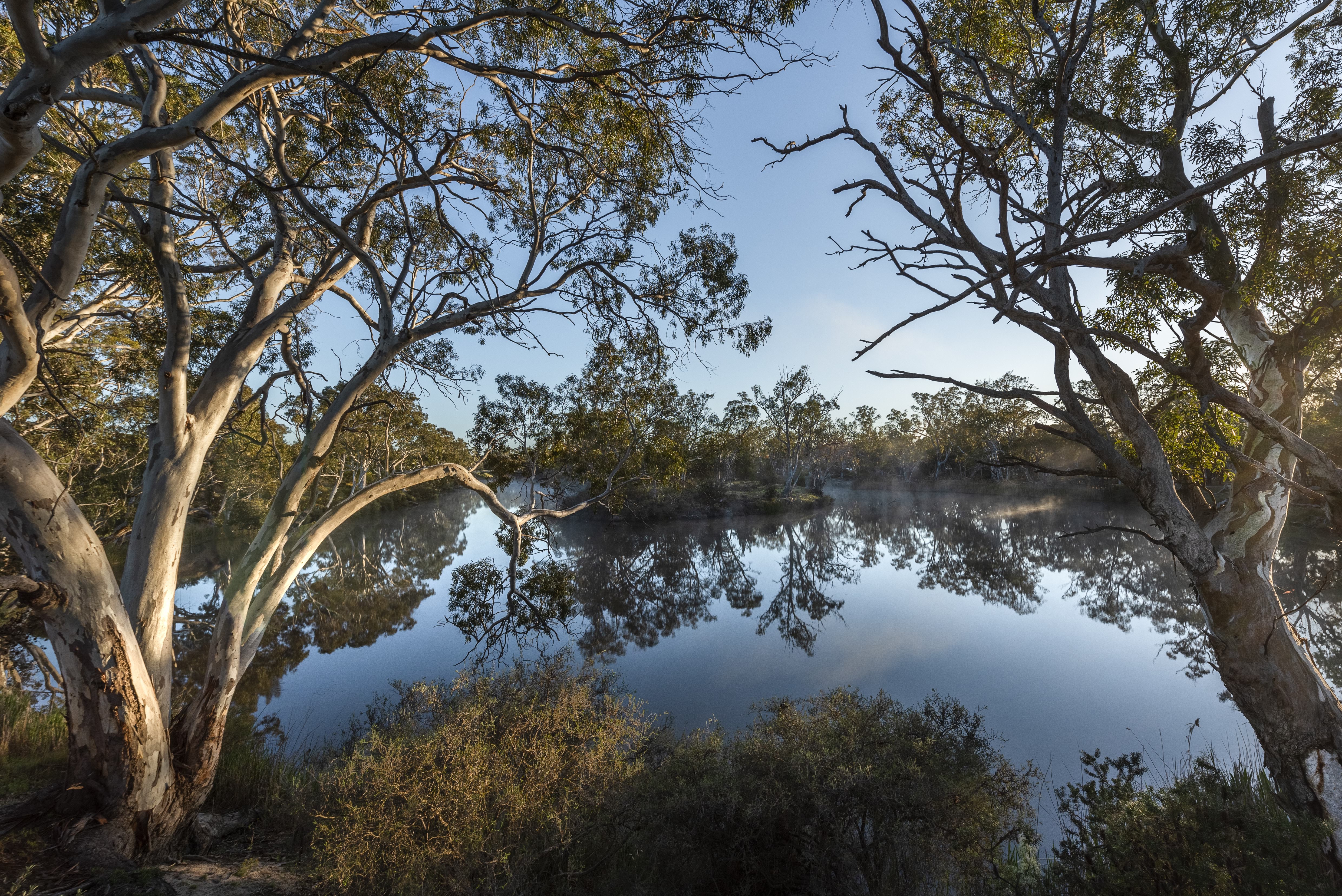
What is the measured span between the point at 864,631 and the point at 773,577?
3976 mm

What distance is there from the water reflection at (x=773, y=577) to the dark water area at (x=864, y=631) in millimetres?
71

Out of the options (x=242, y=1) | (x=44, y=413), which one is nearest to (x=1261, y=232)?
(x=242, y=1)

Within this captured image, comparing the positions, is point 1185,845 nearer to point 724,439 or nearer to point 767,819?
point 767,819

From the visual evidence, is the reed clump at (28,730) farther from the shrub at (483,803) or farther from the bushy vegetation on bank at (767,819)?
the shrub at (483,803)

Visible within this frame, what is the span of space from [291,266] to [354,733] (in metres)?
4.83

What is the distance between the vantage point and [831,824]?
290 cm

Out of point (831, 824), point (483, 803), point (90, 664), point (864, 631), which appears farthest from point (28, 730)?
point (864, 631)

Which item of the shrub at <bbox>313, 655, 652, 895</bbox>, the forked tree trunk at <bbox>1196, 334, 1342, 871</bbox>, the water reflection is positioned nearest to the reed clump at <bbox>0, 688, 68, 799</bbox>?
the water reflection

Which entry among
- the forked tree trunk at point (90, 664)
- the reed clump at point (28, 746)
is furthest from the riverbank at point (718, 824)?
the reed clump at point (28, 746)

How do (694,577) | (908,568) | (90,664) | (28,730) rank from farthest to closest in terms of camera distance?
(908,568)
(694,577)
(28,730)
(90,664)

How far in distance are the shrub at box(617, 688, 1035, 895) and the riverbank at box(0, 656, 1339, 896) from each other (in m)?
0.01

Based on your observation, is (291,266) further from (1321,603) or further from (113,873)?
(1321,603)

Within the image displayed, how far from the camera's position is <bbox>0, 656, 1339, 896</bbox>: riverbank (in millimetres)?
2375

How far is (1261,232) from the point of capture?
3.18 m
